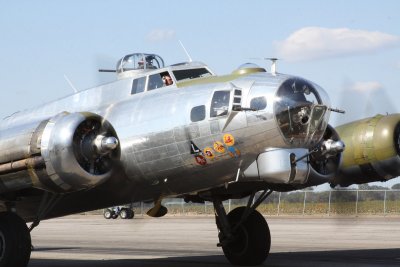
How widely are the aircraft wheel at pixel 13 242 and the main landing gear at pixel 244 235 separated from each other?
490 centimetres

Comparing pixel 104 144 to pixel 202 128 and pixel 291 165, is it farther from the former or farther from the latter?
pixel 291 165

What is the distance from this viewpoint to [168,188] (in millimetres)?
17109

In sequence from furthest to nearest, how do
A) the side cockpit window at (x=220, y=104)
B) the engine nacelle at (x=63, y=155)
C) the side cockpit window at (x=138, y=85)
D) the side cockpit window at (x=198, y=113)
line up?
the side cockpit window at (x=138, y=85) < the side cockpit window at (x=198, y=113) < the side cockpit window at (x=220, y=104) < the engine nacelle at (x=63, y=155)

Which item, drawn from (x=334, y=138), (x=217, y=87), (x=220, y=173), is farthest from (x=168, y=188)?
(x=334, y=138)

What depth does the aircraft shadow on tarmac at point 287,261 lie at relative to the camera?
1941 cm

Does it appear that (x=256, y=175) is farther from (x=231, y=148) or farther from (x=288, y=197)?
(x=288, y=197)

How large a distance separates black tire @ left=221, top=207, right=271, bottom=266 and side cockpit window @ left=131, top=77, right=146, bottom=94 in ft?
13.0

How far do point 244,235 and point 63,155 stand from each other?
561 cm

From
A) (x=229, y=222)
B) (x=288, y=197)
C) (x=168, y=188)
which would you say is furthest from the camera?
(x=288, y=197)

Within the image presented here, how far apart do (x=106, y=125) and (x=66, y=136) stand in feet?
3.21

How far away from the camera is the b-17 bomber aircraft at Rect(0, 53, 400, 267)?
15.4 metres

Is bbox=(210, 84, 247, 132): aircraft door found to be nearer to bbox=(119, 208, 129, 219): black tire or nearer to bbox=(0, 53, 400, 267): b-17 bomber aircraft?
bbox=(0, 53, 400, 267): b-17 bomber aircraft

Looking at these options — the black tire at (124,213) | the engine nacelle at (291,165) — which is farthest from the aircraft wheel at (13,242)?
the black tire at (124,213)

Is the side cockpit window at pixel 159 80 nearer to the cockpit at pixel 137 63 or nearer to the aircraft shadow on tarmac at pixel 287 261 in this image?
the cockpit at pixel 137 63
